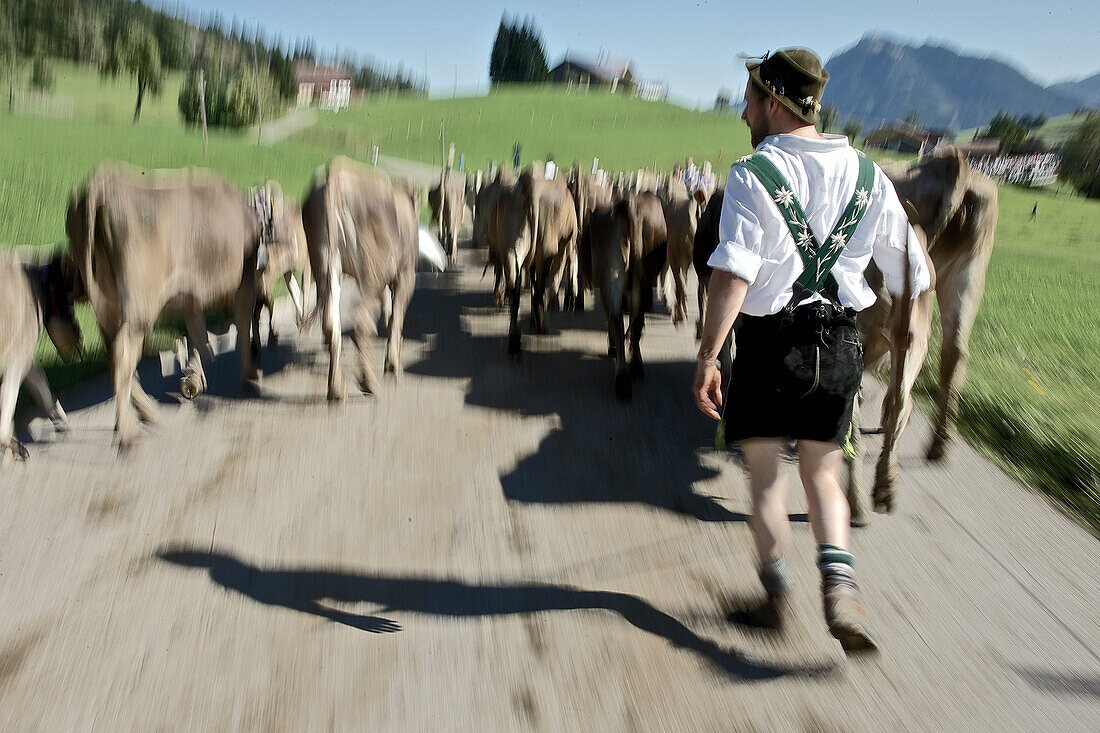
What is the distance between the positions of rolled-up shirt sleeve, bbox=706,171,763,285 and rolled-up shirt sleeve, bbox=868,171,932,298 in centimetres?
55

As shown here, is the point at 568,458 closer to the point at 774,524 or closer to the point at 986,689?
the point at 774,524

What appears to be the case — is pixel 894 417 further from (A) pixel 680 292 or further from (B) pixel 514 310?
(A) pixel 680 292

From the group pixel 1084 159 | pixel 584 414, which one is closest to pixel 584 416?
pixel 584 414

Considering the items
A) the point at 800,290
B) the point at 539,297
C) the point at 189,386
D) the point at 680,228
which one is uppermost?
the point at 800,290

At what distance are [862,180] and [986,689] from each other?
6.70 feet

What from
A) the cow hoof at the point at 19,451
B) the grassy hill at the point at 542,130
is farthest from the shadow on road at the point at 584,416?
the grassy hill at the point at 542,130

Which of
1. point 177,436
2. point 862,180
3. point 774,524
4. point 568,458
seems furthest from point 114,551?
point 862,180

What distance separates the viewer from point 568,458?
5.02 metres

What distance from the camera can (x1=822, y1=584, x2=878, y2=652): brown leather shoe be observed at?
2637 mm

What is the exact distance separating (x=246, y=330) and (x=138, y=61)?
2185 inches

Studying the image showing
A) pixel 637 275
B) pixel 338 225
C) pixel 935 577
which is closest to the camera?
pixel 935 577

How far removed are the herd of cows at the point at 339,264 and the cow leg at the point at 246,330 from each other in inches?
0.5

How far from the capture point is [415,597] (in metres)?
3.41

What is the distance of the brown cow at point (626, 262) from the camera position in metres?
6.41
